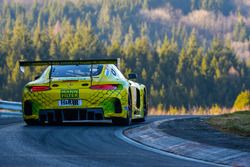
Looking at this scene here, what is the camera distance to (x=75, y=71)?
16.5 metres

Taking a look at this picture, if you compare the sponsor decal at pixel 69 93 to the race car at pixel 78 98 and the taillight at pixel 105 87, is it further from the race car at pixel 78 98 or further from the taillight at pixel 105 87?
the taillight at pixel 105 87

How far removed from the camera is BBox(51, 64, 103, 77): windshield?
16469mm

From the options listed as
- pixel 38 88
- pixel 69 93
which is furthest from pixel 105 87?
pixel 38 88

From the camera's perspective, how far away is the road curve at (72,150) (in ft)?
30.3

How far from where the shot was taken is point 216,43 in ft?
586

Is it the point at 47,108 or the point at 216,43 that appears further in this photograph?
the point at 216,43

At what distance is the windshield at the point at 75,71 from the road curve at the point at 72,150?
2.62 metres

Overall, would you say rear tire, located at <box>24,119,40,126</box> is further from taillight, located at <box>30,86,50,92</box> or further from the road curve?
the road curve

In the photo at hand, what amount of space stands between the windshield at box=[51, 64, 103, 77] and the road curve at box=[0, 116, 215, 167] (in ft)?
8.61

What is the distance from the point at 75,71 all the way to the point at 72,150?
608 centimetres

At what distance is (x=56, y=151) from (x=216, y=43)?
557 feet

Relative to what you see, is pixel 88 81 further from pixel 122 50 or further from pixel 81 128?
pixel 122 50

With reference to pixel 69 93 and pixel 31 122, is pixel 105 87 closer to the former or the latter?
pixel 69 93

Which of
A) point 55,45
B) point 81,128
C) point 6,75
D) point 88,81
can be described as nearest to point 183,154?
point 81,128
